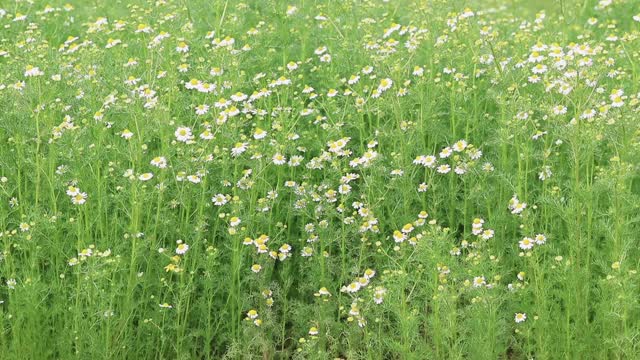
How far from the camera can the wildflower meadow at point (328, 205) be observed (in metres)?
5.05

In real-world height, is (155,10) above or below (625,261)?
above

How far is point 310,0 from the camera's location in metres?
7.52

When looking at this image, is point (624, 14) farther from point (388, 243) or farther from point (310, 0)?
point (388, 243)

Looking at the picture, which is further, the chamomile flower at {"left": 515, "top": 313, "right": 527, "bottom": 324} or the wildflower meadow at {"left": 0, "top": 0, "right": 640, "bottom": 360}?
the wildflower meadow at {"left": 0, "top": 0, "right": 640, "bottom": 360}

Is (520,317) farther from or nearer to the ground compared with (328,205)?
nearer to the ground

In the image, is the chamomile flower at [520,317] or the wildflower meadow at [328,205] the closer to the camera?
the chamomile flower at [520,317]

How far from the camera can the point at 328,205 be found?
560 cm

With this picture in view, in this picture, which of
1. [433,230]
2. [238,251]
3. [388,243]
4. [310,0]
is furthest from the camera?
[310,0]

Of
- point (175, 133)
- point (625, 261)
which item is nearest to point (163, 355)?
point (175, 133)

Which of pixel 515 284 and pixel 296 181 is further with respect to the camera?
pixel 296 181

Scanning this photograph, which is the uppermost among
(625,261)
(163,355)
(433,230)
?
(433,230)

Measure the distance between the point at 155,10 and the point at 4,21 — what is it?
1.40m

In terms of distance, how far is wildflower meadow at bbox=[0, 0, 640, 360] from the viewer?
16.6 feet

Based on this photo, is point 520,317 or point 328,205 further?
point 328,205
